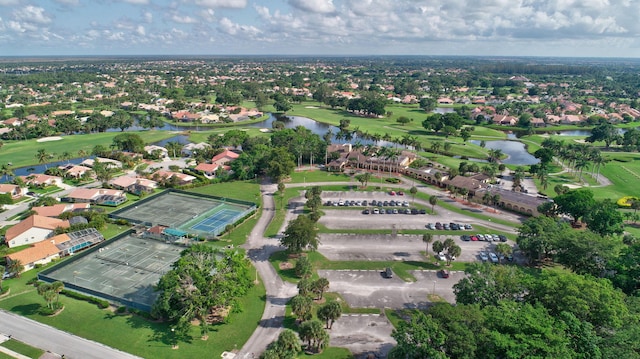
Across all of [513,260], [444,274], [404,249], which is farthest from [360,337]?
[513,260]

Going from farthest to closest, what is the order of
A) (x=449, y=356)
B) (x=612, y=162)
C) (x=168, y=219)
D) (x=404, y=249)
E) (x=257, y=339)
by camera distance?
(x=612, y=162) → (x=168, y=219) → (x=404, y=249) → (x=257, y=339) → (x=449, y=356)

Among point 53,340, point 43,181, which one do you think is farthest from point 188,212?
point 43,181

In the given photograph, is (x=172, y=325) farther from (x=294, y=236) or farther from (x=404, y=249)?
(x=404, y=249)

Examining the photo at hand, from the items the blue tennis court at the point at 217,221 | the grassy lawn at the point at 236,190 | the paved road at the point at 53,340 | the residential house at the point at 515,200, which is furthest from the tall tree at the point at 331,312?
the residential house at the point at 515,200

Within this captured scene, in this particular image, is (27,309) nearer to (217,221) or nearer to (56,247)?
(56,247)

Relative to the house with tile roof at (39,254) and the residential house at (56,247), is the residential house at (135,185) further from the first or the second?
the house with tile roof at (39,254)

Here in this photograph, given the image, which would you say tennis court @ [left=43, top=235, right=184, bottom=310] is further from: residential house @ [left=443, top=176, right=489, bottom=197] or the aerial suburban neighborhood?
residential house @ [left=443, top=176, right=489, bottom=197]
